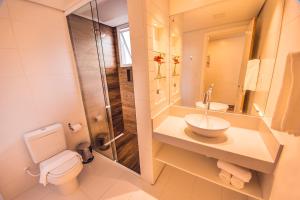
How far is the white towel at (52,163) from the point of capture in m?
1.39

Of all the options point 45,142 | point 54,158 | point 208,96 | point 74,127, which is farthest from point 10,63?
point 208,96

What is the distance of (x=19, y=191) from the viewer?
5.06 ft

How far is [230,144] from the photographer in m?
1.12

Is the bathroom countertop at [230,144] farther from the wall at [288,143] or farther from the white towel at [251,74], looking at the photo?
the white towel at [251,74]

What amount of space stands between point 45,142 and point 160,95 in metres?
1.59

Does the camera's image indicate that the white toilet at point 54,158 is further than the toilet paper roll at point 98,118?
No

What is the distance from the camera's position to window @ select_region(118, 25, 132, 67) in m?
2.31

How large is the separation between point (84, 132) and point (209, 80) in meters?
2.22

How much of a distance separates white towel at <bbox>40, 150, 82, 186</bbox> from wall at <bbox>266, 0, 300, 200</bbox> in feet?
6.61

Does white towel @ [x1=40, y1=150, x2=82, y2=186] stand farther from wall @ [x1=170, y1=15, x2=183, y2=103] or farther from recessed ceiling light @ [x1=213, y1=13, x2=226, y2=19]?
recessed ceiling light @ [x1=213, y1=13, x2=226, y2=19]

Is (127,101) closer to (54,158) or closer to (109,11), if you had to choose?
(54,158)

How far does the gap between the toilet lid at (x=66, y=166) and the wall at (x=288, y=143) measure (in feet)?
6.26

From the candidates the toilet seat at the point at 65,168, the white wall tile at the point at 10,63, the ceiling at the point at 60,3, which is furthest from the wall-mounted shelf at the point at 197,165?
the ceiling at the point at 60,3

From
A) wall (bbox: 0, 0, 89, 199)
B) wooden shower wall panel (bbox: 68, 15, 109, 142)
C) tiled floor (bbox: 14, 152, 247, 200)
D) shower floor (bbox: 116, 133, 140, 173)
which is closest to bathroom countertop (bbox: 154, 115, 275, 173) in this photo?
tiled floor (bbox: 14, 152, 247, 200)
